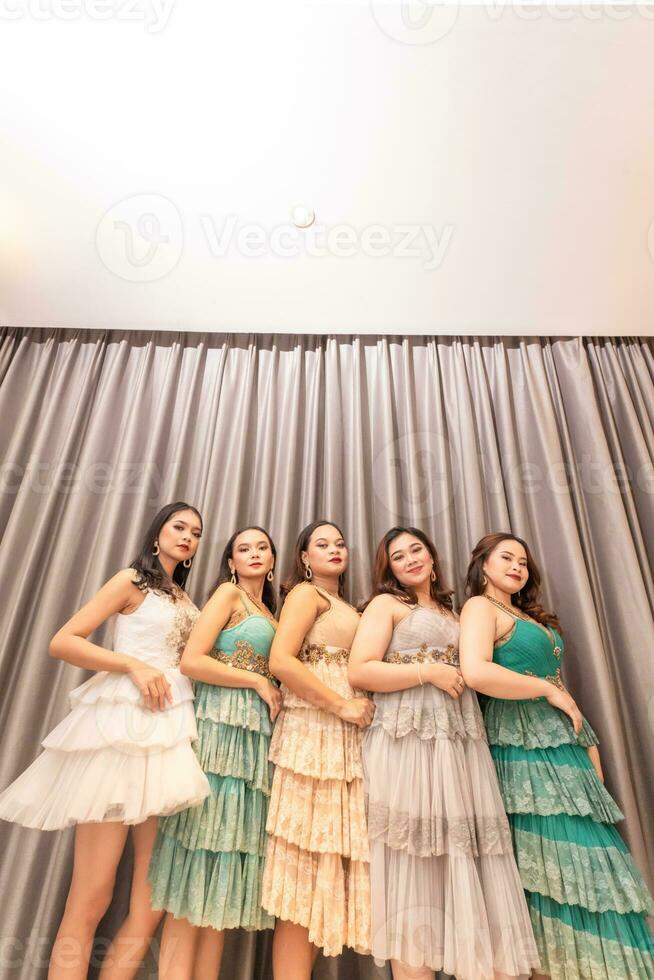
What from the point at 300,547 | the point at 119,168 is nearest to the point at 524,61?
the point at 119,168

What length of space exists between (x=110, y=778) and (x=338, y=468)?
5.46ft

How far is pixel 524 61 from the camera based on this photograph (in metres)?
1.98

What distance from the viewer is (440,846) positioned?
1.54 m

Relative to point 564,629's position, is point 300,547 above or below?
above

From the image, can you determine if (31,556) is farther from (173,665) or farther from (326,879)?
(326,879)

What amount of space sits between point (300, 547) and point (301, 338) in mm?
1410

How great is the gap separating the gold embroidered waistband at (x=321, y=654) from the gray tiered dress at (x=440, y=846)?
7.5 inches

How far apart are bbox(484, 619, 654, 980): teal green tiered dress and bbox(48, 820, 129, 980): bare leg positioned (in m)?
1.20

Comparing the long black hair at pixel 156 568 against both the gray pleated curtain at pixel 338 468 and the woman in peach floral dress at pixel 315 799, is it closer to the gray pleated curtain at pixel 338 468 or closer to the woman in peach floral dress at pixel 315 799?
the gray pleated curtain at pixel 338 468

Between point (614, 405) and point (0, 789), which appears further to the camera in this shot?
point (614, 405)

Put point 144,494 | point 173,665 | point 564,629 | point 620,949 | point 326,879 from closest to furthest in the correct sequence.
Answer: point 620,949 < point 326,879 < point 173,665 < point 564,629 < point 144,494

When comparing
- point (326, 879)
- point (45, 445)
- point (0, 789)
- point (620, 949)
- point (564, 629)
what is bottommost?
→ point (620, 949)

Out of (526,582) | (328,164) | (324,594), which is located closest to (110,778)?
(324,594)

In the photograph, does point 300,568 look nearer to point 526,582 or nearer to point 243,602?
point 243,602
